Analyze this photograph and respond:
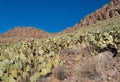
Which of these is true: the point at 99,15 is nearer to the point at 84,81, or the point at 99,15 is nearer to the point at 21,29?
the point at 21,29

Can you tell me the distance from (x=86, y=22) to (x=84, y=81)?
239 ft

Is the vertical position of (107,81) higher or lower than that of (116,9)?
lower

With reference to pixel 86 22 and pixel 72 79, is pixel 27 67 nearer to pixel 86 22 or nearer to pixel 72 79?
pixel 72 79

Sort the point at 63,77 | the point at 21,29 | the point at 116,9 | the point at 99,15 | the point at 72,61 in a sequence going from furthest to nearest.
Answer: the point at 21,29, the point at 99,15, the point at 116,9, the point at 72,61, the point at 63,77

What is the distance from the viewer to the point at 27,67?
8039 mm

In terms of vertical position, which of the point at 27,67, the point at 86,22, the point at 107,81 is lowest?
the point at 107,81

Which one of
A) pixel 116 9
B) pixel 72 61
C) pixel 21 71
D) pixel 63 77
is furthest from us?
pixel 116 9

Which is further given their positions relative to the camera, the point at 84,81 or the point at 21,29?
the point at 21,29

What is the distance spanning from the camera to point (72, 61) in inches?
414

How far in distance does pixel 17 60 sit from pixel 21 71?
1.69 ft

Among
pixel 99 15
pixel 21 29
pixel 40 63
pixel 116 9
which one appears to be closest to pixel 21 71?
pixel 40 63

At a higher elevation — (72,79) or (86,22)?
(86,22)

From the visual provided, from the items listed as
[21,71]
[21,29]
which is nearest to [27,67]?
[21,71]

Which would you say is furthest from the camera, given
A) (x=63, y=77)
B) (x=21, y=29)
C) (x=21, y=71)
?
(x=21, y=29)
